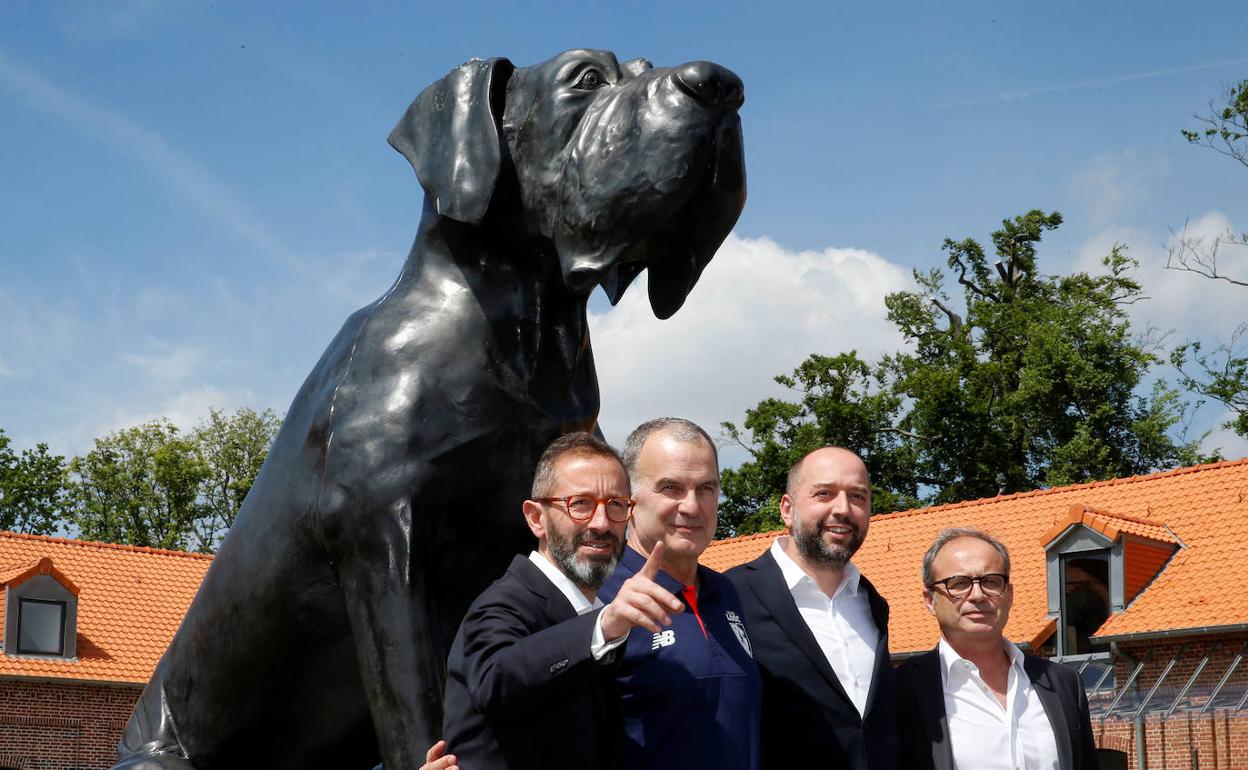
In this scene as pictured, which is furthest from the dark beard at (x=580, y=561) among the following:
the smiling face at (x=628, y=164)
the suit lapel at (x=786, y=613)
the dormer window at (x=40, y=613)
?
the dormer window at (x=40, y=613)

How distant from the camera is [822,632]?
399 centimetres

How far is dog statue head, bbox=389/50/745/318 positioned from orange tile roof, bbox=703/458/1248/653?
1995 centimetres

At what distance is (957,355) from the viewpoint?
4034 cm

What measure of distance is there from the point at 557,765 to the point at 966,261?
138 feet

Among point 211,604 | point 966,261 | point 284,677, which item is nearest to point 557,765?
point 284,677

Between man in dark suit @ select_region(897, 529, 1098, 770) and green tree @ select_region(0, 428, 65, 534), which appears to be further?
green tree @ select_region(0, 428, 65, 534)

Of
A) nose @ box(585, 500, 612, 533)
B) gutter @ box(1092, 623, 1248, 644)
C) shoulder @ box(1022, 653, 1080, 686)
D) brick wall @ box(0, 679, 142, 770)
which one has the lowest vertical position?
shoulder @ box(1022, 653, 1080, 686)

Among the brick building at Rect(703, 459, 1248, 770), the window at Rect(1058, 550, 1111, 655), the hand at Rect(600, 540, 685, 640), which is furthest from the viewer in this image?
the window at Rect(1058, 550, 1111, 655)

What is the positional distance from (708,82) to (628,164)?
22 centimetres

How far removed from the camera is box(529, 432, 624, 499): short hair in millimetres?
2885

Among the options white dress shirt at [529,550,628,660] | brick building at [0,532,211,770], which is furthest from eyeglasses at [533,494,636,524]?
brick building at [0,532,211,770]

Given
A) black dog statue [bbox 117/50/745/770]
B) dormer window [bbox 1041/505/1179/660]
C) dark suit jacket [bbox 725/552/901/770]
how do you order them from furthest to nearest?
dormer window [bbox 1041/505/1179/660] < dark suit jacket [bbox 725/552/901/770] < black dog statue [bbox 117/50/745/770]

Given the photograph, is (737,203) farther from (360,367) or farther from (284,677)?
(284,677)

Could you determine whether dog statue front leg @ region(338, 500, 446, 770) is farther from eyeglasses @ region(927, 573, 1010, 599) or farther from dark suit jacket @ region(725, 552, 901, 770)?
eyeglasses @ region(927, 573, 1010, 599)
